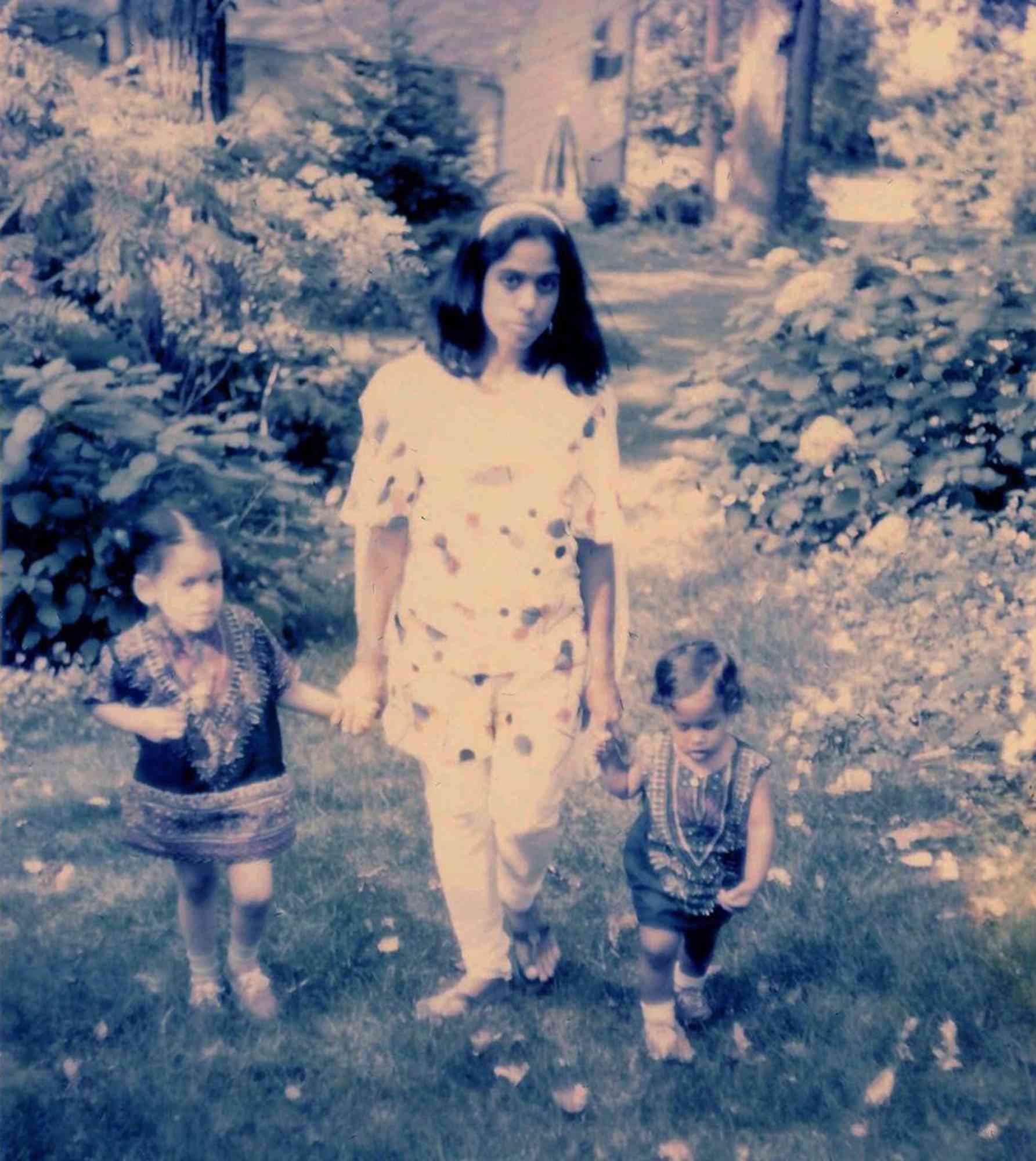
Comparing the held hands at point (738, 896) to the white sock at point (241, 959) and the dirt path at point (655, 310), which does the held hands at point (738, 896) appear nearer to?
the white sock at point (241, 959)

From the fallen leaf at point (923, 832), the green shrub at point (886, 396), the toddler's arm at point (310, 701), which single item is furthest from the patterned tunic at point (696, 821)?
the green shrub at point (886, 396)

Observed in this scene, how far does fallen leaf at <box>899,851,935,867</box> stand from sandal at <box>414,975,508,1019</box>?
951 mm

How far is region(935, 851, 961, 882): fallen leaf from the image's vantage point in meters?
2.85

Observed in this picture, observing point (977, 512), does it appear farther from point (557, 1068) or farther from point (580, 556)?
point (557, 1068)

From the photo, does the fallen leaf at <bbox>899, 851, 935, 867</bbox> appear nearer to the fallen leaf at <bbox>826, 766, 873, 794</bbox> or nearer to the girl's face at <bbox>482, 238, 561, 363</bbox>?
the fallen leaf at <bbox>826, 766, 873, 794</bbox>

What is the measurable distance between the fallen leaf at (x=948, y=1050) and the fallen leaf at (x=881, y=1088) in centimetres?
9

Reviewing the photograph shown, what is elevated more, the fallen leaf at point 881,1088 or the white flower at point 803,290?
the white flower at point 803,290

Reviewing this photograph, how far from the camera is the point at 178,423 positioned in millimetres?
3561

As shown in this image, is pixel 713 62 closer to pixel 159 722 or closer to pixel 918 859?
pixel 918 859

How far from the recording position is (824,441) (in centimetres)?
434

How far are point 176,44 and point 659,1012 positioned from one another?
2602 mm

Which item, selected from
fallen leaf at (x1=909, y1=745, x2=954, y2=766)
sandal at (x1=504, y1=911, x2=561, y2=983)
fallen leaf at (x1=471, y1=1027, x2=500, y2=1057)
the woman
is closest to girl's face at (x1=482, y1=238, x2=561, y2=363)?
the woman

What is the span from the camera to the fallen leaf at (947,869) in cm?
285

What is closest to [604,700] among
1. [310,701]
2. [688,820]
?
[688,820]
